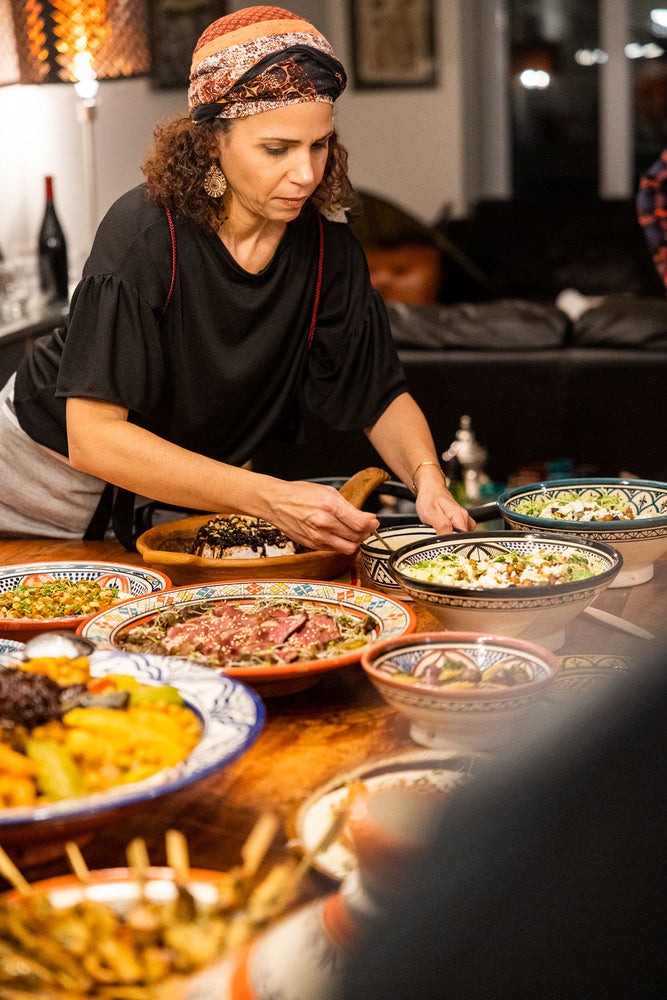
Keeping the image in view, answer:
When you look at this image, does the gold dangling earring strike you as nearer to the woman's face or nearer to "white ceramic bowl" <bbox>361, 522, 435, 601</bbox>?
the woman's face

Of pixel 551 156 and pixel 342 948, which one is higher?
pixel 551 156

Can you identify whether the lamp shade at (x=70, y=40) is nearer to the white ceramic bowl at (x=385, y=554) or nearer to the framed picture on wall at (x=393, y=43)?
the framed picture on wall at (x=393, y=43)

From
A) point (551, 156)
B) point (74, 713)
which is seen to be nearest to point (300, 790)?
point (74, 713)

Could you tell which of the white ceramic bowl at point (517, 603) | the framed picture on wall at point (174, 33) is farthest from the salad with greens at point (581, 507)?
the framed picture on wall at point (174, 33)

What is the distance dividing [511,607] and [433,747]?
0.78 feet

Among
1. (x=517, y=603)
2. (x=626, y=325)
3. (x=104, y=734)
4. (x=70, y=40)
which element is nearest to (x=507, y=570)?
(x=517, y=603)

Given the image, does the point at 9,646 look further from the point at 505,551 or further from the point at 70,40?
the point at 70,40

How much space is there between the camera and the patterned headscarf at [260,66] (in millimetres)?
1623

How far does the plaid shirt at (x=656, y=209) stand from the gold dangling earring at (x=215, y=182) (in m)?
2.23

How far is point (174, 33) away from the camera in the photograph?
230 inches

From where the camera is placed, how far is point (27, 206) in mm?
5270

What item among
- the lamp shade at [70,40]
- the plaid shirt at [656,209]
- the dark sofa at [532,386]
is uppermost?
the lamp shade at [70,40]

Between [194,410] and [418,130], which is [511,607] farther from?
[418,130]

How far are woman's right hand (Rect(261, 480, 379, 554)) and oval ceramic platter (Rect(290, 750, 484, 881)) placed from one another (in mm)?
526
